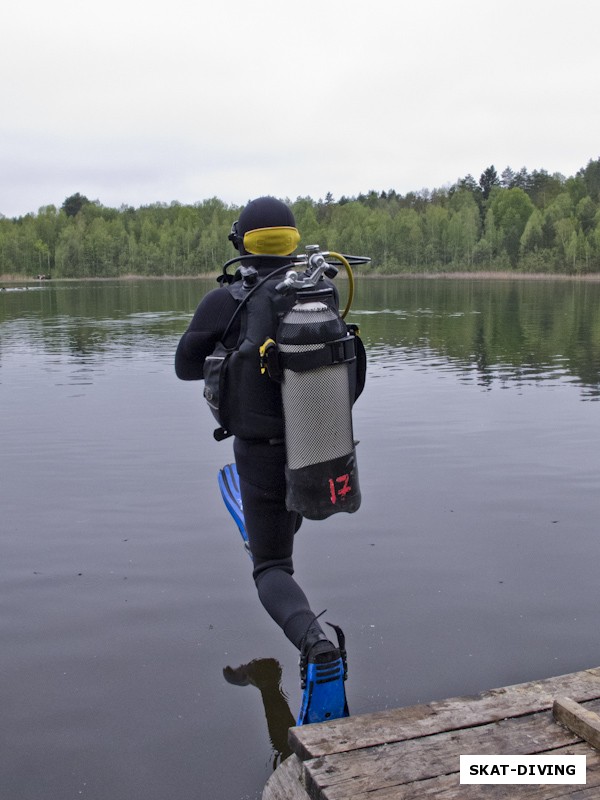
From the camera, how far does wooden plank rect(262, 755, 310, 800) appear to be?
2.77 meters

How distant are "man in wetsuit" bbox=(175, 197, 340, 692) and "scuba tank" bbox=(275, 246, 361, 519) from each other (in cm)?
18

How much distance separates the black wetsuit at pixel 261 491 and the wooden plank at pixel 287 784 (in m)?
0.74

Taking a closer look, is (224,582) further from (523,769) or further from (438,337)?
(438,337)

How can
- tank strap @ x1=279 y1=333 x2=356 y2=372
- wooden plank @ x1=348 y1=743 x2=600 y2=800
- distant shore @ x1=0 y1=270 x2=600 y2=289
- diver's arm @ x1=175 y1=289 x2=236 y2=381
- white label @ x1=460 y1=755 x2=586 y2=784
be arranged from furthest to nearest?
distant shore @ x1=0 y1=270 x2=600 y2=289 → diver's arm @ x1=175 y1=289 x2=236 y2=381 → tank strap @ x1=279 y1=333 x2=356 y2=372 → white label @ x1=460 y1=755 x2=586 y2=784 → wooden plank @ x1=348 y1=743 x2=600 y2=800

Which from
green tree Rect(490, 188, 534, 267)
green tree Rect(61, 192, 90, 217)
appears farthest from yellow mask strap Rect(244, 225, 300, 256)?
green tree Rect(61, 192, 90, 217)

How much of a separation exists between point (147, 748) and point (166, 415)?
8.31 meters

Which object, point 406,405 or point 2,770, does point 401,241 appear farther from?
point 2,770

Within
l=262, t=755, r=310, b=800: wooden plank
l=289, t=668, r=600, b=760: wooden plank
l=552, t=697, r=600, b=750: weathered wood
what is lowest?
l=262, t=755, r=310, b=800: wooden plank

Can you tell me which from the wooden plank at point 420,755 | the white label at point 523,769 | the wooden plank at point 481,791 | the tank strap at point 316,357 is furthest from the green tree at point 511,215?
the wooden plank at point 481,791

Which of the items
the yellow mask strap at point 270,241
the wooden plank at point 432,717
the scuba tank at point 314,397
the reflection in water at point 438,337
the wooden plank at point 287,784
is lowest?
the wooden plank at point 287,784

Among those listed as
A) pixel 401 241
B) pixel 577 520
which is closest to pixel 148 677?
pixel 577 520

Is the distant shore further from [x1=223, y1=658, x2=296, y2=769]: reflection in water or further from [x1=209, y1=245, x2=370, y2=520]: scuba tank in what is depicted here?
[x1=209, y1=245, x2=370, y2=520]: scuba tank

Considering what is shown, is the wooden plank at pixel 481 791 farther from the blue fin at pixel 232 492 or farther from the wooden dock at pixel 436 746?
the blue fin at pixel 232 492

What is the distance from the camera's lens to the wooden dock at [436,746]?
2543 millimetres
